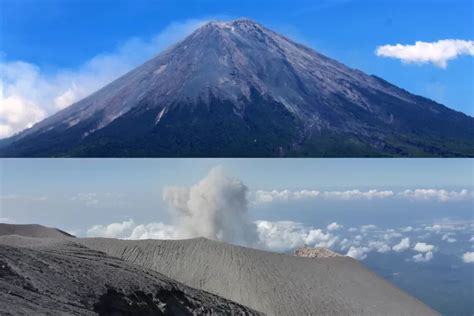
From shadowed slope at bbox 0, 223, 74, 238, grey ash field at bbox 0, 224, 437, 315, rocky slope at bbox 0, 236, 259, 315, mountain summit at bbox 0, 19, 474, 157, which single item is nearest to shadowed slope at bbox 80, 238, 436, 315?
grey ash field at bbox 0, 224, 437, 315

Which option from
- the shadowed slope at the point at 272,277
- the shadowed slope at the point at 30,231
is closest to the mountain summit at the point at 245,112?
the shadowed slope at the point at 30,231

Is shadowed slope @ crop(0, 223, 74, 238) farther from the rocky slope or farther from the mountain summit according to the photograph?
the mountain summit

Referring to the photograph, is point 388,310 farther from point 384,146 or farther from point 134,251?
point 384,146

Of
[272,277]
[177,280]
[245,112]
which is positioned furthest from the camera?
[245,112]

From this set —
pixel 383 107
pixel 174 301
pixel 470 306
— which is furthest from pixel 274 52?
pixel 174 301

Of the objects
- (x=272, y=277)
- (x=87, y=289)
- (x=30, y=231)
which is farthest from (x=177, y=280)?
(x=30, y=231)

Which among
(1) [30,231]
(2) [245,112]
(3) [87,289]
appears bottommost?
(3) [87,289]

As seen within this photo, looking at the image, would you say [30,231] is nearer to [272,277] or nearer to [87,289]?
[272,277]
